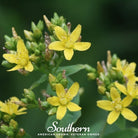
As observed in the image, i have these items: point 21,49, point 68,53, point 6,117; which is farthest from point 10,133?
point 68,53

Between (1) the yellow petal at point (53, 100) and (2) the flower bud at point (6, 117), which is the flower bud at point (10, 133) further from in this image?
(1) the yellow petal at point (53, 100)

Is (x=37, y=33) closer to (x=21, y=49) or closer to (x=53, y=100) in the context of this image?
(x=21, y=49)

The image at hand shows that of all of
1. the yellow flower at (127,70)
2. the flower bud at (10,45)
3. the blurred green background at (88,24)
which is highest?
the blurred green background at (88,24)

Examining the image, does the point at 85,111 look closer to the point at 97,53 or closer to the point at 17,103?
the point at 97,53

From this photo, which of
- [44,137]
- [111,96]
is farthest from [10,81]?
[111,96]

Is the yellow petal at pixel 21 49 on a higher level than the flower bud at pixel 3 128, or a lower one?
higher

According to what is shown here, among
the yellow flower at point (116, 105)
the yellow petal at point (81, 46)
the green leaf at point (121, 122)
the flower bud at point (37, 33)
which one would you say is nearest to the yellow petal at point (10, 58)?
the flower bud at point (37, 33)

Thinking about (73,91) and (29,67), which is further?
(29,67)
